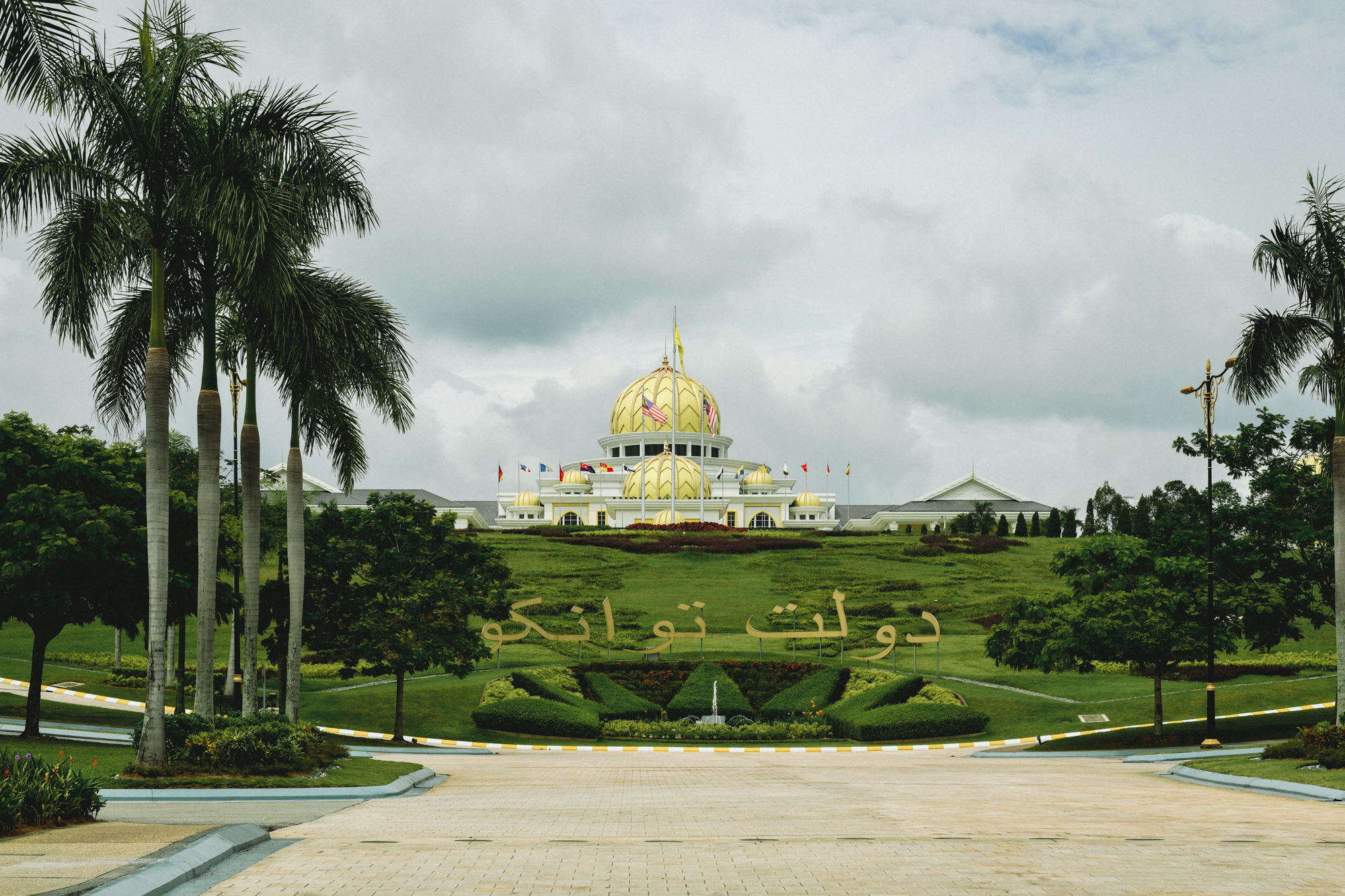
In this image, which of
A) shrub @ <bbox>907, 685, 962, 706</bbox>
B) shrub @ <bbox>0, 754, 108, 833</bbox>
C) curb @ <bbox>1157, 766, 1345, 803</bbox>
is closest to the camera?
shrub @ <bbox>0, 754, 108, 833</bbox>

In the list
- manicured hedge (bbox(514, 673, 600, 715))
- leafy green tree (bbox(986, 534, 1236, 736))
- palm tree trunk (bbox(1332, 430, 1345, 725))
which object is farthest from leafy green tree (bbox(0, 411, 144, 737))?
palm tree trunk (bbox(1332, 430, 1345, 725))

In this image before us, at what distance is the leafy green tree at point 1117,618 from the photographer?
2811cm

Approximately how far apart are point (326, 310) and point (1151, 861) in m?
16.1

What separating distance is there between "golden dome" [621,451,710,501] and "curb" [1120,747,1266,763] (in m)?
63.9

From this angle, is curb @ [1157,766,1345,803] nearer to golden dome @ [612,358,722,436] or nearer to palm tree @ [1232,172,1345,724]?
palm tree @ [1232,172,1345,724]

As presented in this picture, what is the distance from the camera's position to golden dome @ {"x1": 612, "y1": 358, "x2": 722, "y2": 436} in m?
98.2

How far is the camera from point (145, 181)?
1769 cm

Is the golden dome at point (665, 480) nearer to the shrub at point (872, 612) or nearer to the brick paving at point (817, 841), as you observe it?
the shrub at point (872, 612)

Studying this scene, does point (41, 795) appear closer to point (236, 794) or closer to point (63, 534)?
point (236, 794)

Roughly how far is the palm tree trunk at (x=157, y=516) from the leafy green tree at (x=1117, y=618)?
21.6 metres

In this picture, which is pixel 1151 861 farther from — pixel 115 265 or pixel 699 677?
pixel 699 677

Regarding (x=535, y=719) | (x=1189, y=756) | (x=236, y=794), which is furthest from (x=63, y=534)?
(x=1189, y=756)

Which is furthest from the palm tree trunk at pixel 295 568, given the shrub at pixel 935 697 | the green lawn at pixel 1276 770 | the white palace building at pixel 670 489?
the white palace building at pixel 670 489

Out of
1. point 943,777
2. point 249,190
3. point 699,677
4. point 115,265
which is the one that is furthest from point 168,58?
point 699,677
